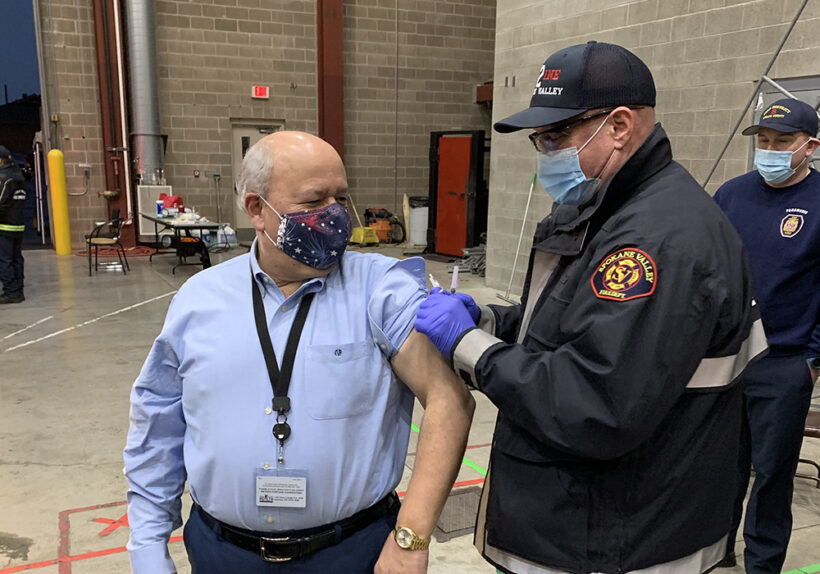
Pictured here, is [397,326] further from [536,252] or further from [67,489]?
[67,489]

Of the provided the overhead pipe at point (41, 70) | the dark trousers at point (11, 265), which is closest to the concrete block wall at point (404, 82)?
the overhead pipe at point (41, 70)

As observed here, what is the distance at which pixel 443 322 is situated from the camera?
1300mm

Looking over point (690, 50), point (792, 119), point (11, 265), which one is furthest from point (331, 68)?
point (792, 119)

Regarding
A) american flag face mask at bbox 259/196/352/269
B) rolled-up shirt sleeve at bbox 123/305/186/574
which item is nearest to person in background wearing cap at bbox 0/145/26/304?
rolled-up shirt sleeve at bbox 123/305/186/574

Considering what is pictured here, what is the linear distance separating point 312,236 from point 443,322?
A: 14.6 inches

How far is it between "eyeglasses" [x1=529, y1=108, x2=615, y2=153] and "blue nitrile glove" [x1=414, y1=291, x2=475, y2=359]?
15.9 inches

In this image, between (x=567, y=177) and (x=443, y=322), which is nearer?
(x=443, y=322)

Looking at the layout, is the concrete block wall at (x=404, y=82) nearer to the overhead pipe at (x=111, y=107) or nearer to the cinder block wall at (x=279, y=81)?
the cinder block wall at (x=279, y=81)

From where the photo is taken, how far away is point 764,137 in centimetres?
269

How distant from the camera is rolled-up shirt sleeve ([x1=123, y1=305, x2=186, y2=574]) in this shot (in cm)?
146

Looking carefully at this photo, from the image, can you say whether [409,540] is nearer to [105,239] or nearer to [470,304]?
[470,304]

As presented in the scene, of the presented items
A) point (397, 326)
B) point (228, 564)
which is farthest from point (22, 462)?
point (397, 326)

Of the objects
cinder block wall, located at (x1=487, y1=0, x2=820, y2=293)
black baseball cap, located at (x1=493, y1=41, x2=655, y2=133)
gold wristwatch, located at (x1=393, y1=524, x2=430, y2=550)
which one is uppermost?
cinder block wall, located at (x1=487, y1=0, x2=820, y2=293)

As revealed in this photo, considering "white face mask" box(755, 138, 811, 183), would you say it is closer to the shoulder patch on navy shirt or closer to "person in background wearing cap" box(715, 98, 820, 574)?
"person in background wearing cap" box(715, 98, 820, 574)
